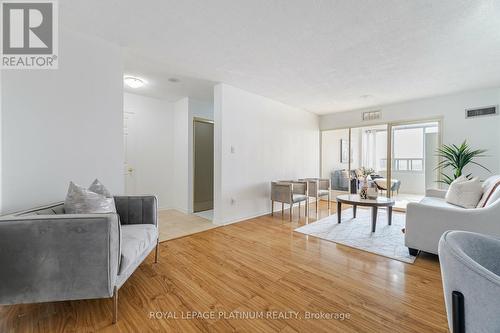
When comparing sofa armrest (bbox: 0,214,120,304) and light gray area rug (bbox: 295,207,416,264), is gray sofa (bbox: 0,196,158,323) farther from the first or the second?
light gray area rug (bbox: 295,207,416,264)

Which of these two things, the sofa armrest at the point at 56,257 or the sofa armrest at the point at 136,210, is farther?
the sofa armrest at the point at 136,210

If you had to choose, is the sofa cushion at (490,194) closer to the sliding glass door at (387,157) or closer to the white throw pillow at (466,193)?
the white throw pillow at (466,193)

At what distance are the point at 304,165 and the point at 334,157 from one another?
1148 millimetres

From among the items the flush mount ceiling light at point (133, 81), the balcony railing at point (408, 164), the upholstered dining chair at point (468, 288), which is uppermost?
the flush mount ceiling light at point (133, 81)

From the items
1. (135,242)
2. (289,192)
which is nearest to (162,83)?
(135,242)

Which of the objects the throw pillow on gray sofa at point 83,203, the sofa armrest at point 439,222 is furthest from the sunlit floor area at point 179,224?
the sofa armrest at point 439,222

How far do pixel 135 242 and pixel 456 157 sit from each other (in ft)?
17.2

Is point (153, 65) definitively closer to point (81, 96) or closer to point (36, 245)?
point (81, 96)

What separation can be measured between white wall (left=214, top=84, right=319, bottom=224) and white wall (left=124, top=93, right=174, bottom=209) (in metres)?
1.58

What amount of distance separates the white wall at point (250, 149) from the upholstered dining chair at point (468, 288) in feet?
9.86

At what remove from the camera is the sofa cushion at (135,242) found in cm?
148

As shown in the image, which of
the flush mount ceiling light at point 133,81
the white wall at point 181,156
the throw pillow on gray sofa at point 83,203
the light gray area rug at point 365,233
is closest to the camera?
the throw pillow on gray sofa at point 83,203

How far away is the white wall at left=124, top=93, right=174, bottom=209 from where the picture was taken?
13.3ft

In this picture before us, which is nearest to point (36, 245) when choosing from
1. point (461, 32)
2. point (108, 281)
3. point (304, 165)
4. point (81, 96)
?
point (108, 281)
